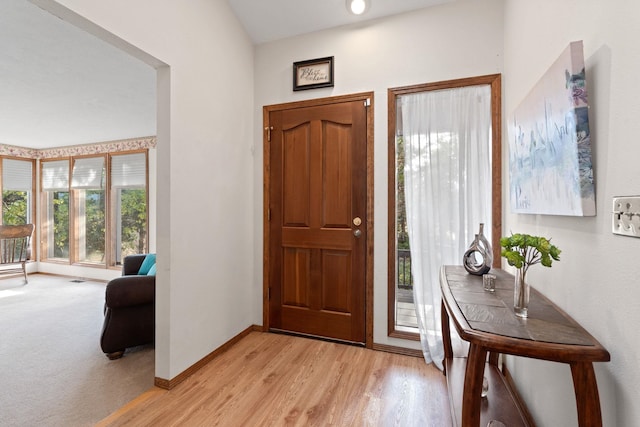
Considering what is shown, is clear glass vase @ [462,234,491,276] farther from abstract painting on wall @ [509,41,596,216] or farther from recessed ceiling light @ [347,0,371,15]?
recessed ceiling light @ [347,0,371,15]

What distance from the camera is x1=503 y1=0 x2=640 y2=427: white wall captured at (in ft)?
2.57

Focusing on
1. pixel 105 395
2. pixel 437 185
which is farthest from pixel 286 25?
pixel 105 395

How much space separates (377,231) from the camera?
2.40 m

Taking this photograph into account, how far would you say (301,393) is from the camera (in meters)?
1.85

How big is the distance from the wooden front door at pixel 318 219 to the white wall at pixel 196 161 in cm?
30

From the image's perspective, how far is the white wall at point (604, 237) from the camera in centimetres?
78

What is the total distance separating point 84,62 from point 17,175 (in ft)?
14.6

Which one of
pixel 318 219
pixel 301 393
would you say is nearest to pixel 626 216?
pixel 301 393

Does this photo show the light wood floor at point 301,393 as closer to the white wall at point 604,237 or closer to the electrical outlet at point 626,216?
the white wall at point 604,237

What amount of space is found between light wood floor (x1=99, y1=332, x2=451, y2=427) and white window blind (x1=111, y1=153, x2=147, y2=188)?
3710mm

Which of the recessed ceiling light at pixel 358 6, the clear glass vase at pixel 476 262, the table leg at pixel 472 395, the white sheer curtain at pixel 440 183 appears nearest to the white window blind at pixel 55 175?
the recessed ceiling light at pixel 358 6

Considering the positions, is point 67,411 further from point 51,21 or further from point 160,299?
point 51,21


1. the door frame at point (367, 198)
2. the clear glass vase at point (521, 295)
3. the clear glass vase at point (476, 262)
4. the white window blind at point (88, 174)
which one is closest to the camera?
the clear glass vase at point (521, 295)

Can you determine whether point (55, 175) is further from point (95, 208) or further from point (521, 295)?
point (521, 295)
